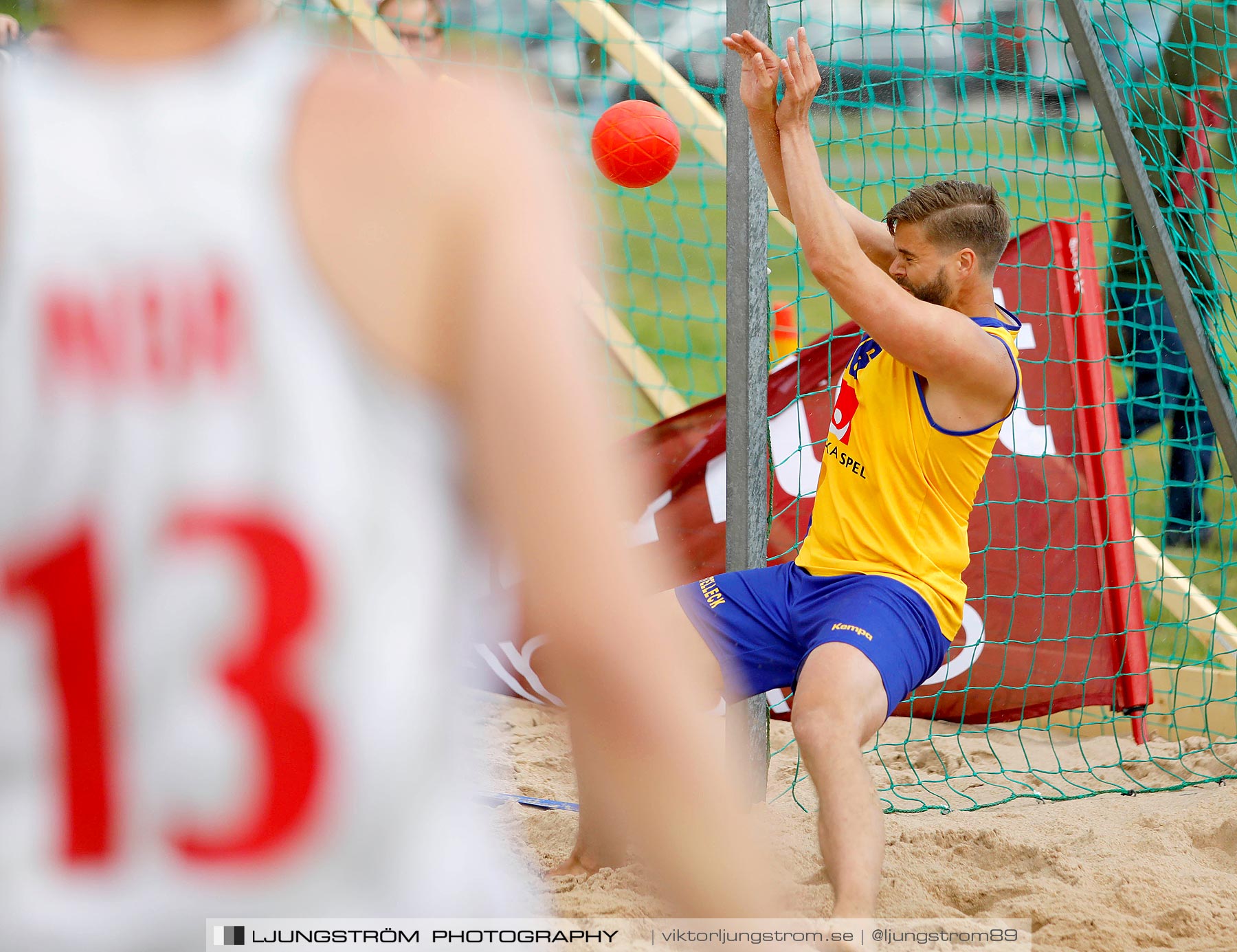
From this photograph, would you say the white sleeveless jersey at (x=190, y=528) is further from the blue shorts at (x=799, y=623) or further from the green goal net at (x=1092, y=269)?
the green goal net at (x=1092, y=269)

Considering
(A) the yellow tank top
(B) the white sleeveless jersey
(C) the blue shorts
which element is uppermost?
(A) the yellow tank top

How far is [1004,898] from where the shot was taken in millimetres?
2574

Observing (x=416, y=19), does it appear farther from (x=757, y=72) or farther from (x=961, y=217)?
(x=961, y=217)

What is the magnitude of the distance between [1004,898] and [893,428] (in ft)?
3.53

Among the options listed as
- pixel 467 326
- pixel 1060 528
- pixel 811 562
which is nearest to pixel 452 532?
pixel 467 326

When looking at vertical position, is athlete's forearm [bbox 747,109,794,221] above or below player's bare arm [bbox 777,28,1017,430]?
above

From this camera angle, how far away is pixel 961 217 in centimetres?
274

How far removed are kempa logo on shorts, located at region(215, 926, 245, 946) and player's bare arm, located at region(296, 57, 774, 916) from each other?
0.20 m

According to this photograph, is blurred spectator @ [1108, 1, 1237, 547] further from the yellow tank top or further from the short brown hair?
the yellow tank top

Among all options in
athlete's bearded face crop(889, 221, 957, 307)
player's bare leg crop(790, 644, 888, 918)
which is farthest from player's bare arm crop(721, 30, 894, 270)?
player's bare leg crop(790, 644, 888, 918)

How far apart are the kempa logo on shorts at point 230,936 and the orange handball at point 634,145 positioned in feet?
9.15

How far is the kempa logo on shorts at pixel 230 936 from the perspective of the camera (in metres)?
0.56

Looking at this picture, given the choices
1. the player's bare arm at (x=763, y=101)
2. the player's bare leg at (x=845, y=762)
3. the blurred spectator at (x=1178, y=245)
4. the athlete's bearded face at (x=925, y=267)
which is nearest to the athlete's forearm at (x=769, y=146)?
the player's bare arm at (x=763, y=101)

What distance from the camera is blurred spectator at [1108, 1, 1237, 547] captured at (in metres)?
3.71
